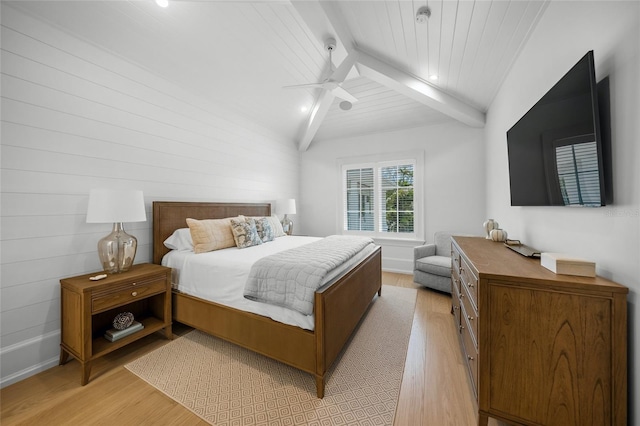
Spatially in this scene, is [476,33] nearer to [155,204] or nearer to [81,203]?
[155,204]

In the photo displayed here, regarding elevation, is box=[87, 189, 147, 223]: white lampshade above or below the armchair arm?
above

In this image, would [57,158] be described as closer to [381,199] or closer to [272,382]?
[272,382]

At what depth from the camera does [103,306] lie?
186 centimetres

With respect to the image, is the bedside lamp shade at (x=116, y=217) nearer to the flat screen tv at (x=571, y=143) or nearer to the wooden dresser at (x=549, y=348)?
the wooden dresser at (x=549, y=348)

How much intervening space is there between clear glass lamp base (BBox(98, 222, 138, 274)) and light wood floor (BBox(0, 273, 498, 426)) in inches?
31.0

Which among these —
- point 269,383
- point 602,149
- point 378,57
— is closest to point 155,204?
point 269,383

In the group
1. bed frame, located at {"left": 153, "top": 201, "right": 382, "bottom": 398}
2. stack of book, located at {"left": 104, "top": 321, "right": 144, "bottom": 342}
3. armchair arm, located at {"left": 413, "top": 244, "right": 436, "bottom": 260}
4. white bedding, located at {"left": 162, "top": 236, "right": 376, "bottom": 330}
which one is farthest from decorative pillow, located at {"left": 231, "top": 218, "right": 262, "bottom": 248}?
armchair arm, located at {"left": 413, "top": 244, "right": 436, "bottom": 260}

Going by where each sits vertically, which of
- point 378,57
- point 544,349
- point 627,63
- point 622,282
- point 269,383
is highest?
point 378,57

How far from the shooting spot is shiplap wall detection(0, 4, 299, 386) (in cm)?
179

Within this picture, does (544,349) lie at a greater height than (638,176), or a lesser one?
lesser

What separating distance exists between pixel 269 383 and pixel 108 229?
2072 mm

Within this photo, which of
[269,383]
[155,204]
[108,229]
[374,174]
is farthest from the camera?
[374,174]

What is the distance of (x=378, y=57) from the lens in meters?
2.98

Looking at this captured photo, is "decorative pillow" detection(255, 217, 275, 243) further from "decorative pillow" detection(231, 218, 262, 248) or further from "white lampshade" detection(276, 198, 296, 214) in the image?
"white lampshade" detection(276, 198, 296, 214)
